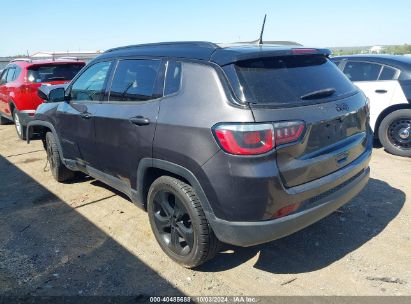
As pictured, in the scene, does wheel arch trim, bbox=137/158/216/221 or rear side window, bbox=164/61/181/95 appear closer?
wheel arch trim, bbox=137/158/216/221

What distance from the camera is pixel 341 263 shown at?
10.6 feet

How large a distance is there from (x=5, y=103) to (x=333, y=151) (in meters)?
8.71

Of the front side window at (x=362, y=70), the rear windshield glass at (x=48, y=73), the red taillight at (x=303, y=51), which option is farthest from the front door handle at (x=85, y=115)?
the front side window at (x=362, y=70)

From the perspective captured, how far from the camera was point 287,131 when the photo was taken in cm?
257

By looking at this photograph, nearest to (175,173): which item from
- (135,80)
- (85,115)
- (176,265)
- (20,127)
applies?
(176,265)

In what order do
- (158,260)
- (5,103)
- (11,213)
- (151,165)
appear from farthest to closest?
Result: 1. (5,103)
2. (11,213)
3. (158,260)
4. (151,165)

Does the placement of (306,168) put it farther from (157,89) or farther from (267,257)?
(157,89)

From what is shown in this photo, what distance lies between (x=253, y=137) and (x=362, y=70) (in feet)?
17.1

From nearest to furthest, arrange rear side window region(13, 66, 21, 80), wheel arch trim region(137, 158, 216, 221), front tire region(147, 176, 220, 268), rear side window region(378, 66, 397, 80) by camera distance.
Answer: wheel arch trim region(137, 158, 216, 221)
front tire region(147, 176, 220, 268)
rear side window region(378, 66, 397, 80)
rear side window region(13, 66, 21, 80)

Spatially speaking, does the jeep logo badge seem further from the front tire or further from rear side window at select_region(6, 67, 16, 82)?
rear side window at select_region(6, 67, 16, 82)

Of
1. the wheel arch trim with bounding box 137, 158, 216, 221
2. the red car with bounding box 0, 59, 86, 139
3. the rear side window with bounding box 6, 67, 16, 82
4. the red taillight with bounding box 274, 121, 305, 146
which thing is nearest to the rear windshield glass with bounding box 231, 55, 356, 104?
the red taillight with bounding box 274, 121, 305, 146

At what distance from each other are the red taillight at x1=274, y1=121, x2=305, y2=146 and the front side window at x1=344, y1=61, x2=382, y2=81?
15.5 feet

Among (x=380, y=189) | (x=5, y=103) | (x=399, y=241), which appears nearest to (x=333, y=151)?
(x=399, y=241)

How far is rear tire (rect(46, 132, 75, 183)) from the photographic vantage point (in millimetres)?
5188
